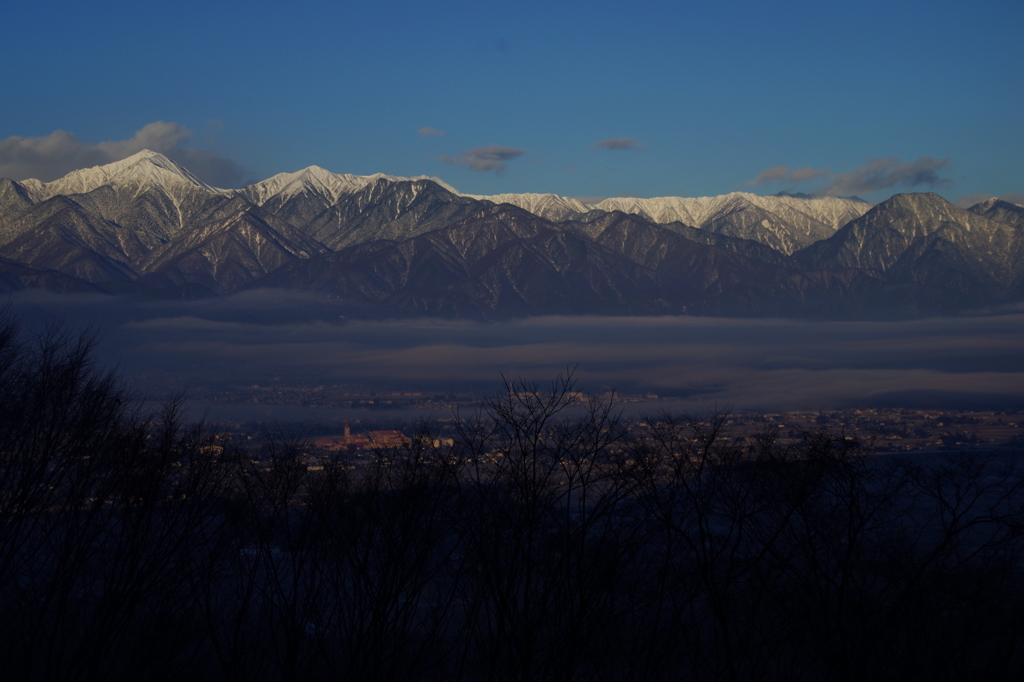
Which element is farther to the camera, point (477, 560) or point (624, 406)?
point (624, 406)

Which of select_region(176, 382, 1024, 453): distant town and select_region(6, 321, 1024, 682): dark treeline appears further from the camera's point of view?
select_region(176, 382, 1024, 453): distant town

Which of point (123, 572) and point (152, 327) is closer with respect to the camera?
point (123, 572)

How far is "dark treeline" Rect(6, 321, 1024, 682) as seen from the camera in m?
10.9

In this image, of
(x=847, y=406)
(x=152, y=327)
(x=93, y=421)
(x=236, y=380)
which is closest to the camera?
(x=93, y=421)

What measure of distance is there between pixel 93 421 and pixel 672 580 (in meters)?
9.37

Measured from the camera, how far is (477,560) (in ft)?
37.3

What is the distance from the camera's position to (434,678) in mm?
11695

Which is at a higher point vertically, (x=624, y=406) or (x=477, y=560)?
(x=477, y=560)

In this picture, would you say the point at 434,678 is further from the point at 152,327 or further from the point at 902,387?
the point at 152,327

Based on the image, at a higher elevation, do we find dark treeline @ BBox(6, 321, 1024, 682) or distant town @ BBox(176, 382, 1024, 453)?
dark treeline @ BBox(6, 321, 1024, 682)

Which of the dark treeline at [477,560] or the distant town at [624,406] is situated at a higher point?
the dark treeline at [477,560]

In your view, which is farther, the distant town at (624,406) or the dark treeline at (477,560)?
the distant town at (624,406)

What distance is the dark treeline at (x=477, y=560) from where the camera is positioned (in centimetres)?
1088

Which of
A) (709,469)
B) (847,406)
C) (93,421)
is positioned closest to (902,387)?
(847,406)
